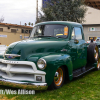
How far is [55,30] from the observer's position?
571 cm

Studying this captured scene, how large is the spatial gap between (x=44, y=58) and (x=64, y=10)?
21138mm

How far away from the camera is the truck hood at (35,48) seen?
183 inches

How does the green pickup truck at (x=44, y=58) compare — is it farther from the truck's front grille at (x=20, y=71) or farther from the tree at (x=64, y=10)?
the tree at (x=64, y=10)

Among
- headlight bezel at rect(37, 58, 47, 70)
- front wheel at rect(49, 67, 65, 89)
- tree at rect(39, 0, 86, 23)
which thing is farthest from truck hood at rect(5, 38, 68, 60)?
tree at rect(39, 0, 86, 23)

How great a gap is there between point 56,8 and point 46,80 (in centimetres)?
2143

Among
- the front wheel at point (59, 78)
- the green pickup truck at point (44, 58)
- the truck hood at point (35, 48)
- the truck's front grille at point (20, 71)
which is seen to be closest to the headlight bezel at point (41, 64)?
the green pickup truck at point (44, 58)

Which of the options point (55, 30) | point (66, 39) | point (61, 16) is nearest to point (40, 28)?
point (55, 30)

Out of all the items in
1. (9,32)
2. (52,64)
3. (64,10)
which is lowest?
(52,64)

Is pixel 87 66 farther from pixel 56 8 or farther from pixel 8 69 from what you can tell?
pixel 56 8

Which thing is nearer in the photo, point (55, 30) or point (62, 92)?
point (62, 92)

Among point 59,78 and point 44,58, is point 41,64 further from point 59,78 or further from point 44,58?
point 59,78

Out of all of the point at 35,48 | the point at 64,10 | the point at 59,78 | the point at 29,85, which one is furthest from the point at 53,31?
the point at 64,10

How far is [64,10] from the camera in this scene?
24.6 m

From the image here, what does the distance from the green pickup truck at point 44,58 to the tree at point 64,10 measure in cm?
1865
